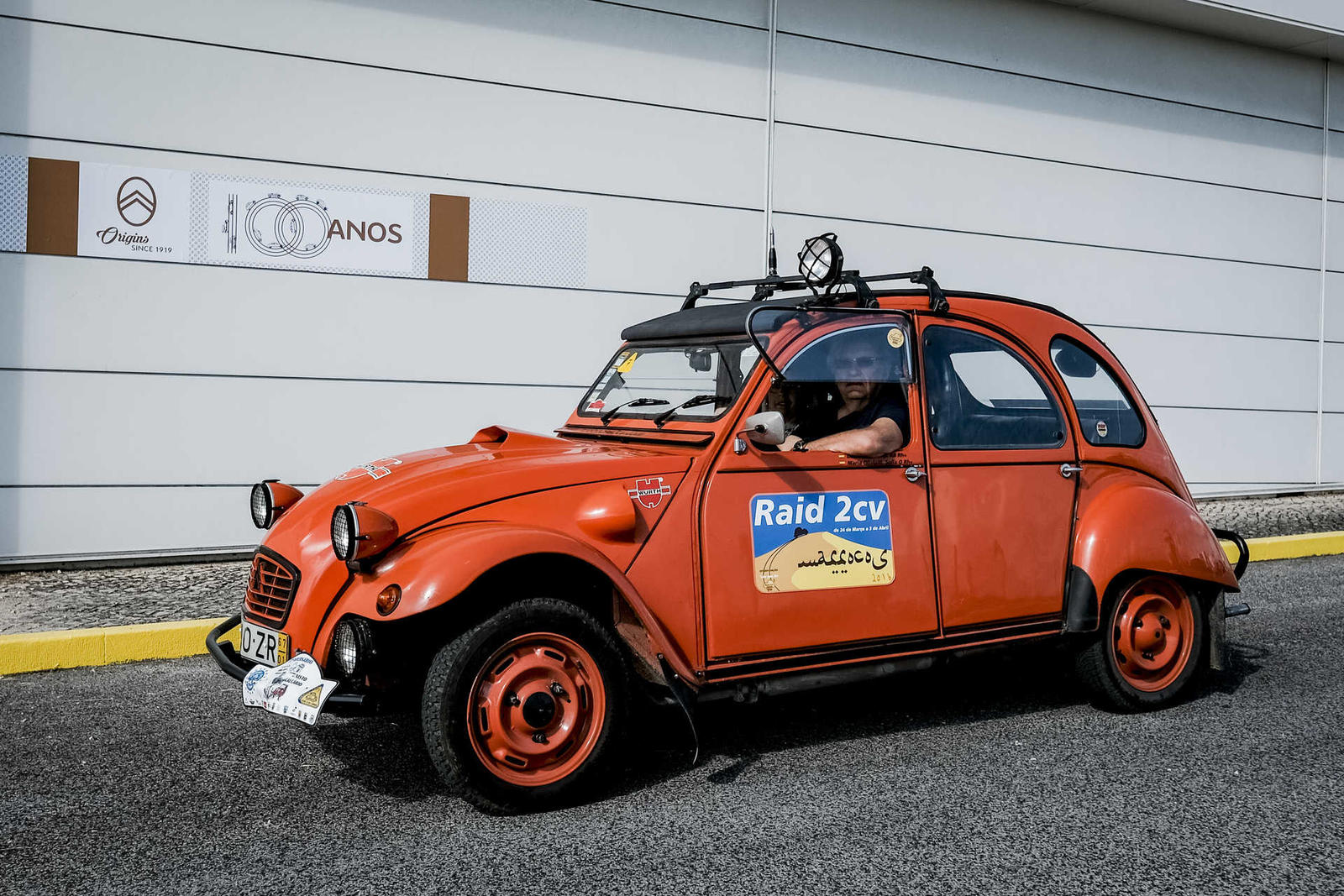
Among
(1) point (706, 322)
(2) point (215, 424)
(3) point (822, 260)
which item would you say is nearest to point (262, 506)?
(1) point (706, 322)

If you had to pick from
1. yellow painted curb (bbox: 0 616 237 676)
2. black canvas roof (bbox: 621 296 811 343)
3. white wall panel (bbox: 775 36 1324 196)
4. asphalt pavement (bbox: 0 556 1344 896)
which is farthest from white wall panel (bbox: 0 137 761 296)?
asphalt pavement (bbox: 0 556 1344 896)

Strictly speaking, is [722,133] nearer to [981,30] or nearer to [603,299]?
[603,299]

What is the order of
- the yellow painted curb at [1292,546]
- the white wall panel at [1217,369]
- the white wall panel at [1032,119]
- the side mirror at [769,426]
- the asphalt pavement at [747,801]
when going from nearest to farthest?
1. the asphalt pavement at [747,801]
2. the side mirror at [769,426]
3. the yellow painted curb at [1292,546]
4. the white wall panel at [1032,119]
5. the white wall panel at [1217,369]

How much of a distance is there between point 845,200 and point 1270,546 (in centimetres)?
469

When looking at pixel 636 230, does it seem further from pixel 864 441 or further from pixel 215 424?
pixel 864 441

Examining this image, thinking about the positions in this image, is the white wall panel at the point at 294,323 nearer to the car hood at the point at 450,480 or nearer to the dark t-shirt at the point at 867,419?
the car hood at the point at 450,480

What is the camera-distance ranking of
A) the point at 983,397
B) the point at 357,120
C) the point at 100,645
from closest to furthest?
the point at 983,397
the point at 100,645
the point at 357,120

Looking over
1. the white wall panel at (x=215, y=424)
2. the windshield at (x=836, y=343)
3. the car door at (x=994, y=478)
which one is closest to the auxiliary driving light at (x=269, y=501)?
the windshield at (x=836, y=343)

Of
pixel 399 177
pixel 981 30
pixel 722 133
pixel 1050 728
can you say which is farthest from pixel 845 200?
pixel 1050 728

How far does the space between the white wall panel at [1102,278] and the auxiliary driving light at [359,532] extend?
639 cm

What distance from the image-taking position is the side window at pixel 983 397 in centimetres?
473

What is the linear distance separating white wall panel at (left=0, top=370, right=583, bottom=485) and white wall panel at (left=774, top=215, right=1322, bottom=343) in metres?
3.40

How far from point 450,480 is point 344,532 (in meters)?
0.46

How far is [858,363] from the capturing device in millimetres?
4602
